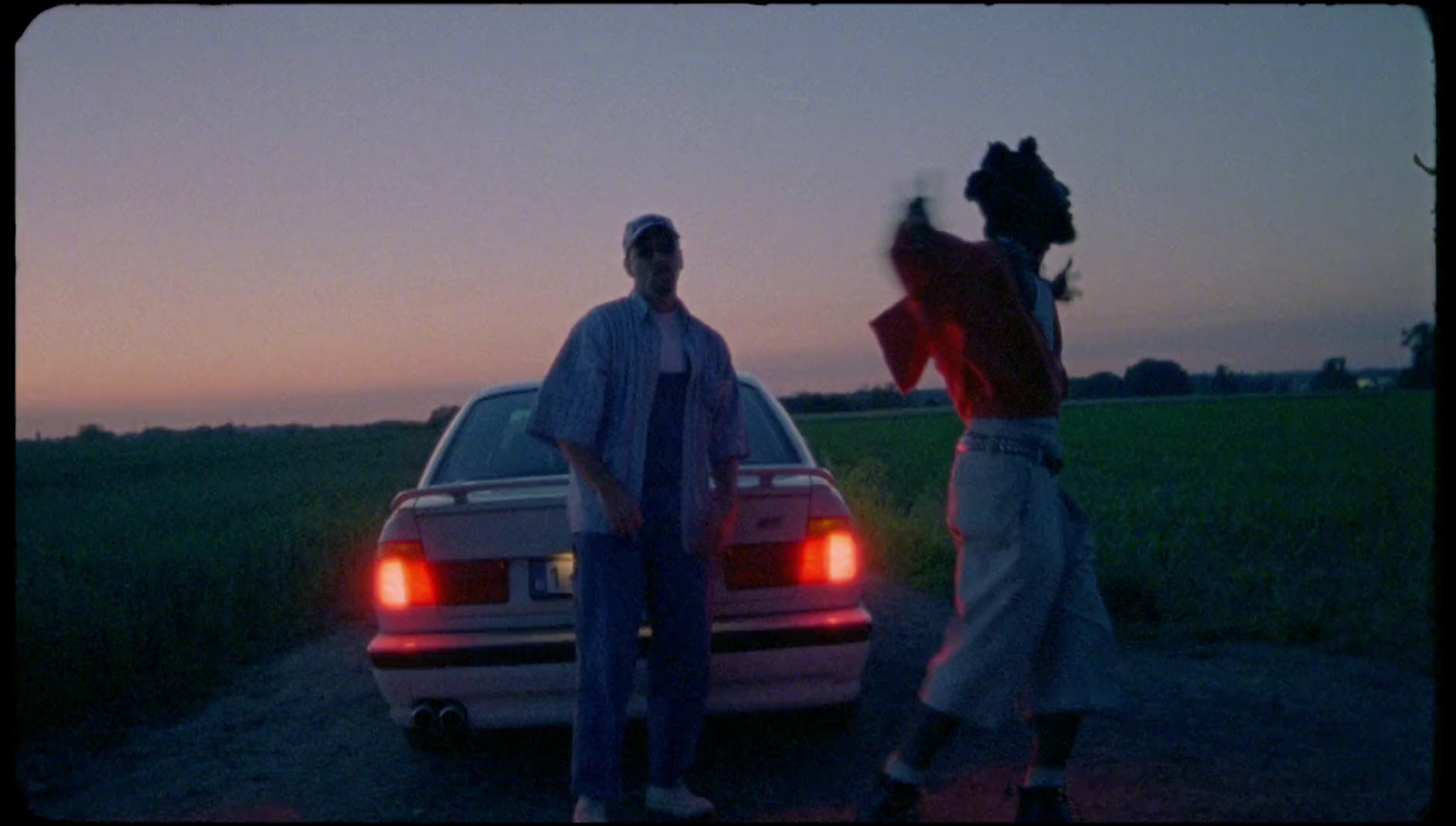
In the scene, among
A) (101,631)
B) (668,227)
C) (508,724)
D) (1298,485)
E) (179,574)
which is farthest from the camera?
(1298,485)

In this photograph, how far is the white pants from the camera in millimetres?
2994

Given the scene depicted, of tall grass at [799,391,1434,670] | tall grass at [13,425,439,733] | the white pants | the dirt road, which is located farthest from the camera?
tall grass at [799,391,1434,670]

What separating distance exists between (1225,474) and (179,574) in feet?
52.9

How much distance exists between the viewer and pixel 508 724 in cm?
370

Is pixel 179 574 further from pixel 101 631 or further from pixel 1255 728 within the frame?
pixel 1255 728

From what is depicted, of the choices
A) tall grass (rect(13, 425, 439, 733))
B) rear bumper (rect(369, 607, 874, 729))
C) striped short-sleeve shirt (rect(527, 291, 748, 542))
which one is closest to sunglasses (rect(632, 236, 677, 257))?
striped short-sleeve shirt (rect(527, 291, 748, 542))

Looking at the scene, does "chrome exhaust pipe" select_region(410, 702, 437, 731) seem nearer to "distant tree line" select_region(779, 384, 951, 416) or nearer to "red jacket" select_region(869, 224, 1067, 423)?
"red jacket" select_region(869, 224, 1067, 423)

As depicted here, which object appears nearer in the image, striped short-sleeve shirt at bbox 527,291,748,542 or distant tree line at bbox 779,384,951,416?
striped short-sleeve shirt at bbox 527,291,748,542

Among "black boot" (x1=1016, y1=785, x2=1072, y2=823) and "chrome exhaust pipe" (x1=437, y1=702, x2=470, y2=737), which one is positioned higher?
"chrome exhaust pipe" (x1=437, y1=702, x2=470, y2=737)

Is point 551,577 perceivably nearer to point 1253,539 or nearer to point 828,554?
point 828,554

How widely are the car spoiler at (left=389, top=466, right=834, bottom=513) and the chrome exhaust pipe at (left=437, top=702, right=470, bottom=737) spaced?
28.5 inches

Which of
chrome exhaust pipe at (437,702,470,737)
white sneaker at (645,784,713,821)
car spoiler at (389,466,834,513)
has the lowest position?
white sneaker at (645,784,713,821)

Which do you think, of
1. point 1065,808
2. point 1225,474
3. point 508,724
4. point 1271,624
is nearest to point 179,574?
point 508,724

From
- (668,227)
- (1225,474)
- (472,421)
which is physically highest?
(668,227)
